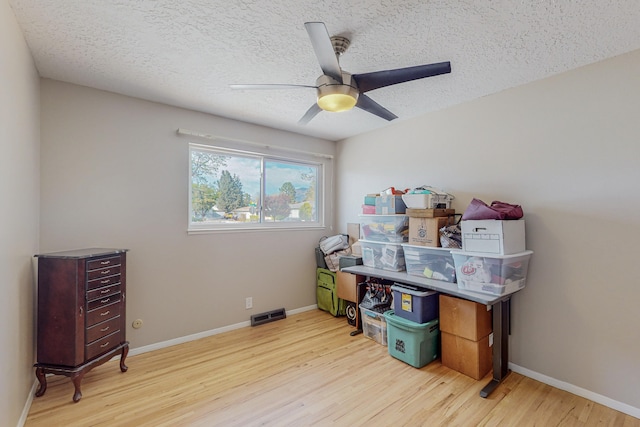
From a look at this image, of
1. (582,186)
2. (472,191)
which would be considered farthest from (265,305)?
(582,186)

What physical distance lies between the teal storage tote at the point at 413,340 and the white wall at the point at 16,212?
102 inches

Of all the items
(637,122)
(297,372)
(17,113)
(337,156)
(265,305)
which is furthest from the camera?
(337,156)

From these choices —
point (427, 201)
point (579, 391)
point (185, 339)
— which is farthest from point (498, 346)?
point (185, 339)

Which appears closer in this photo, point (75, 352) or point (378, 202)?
point (75, 352)

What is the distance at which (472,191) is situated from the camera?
279 cm

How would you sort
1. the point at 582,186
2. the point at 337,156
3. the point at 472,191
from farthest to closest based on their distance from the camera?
the point at 337,156 < the point at 472,191 < the point at 582,186

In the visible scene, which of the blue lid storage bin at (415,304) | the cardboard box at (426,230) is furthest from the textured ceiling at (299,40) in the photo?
the blue lid storage bin at (415,304)

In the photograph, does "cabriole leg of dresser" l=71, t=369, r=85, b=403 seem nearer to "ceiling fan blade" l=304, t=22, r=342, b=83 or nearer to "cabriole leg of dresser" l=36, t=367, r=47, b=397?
"cabriole leg of dresser" l=36, t=367, r=47, b=397

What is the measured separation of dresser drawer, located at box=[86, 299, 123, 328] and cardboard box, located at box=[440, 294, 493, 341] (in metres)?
2.72

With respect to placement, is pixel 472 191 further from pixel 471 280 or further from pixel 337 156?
pixel 337 156

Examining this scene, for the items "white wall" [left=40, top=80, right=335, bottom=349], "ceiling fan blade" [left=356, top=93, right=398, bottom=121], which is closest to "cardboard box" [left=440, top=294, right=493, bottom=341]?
"ceiling fan blade" [left=356, top=93, right=398, bottom=121]

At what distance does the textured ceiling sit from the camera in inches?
61.7

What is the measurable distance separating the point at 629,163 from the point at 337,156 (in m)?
3.07

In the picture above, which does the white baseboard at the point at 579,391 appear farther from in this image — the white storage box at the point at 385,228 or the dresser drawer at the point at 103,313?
the dresser drawer at the point at 103,313
